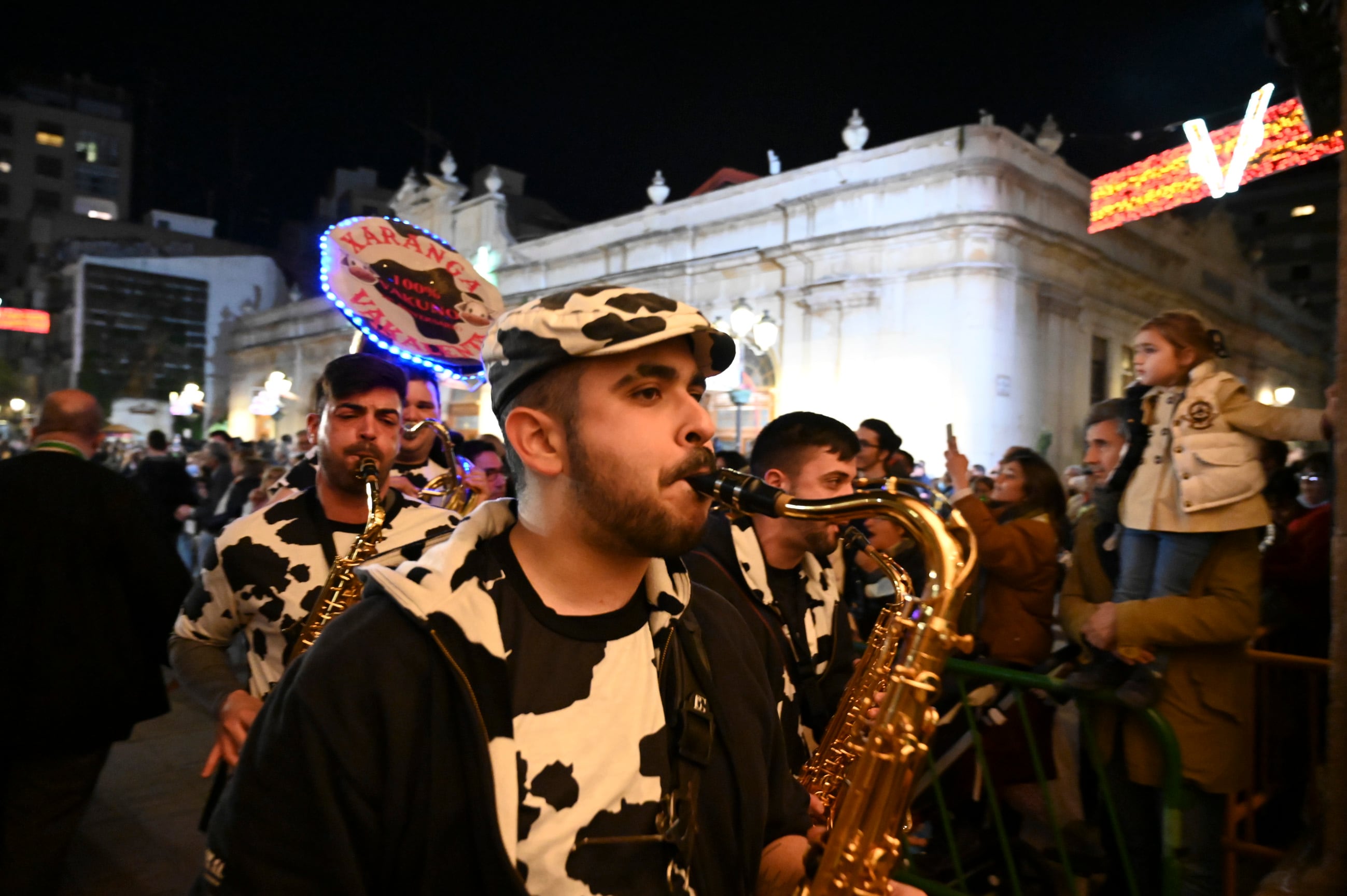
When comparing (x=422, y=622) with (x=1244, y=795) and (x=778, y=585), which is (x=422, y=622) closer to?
(x=778, y=585)

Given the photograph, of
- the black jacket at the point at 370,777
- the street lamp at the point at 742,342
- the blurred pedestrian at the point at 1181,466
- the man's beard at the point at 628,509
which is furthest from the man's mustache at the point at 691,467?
the street lamp at the point at 742,342

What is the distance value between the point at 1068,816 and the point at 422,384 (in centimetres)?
507

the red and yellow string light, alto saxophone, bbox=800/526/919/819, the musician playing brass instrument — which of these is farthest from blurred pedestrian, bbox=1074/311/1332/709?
the red and yellow string light

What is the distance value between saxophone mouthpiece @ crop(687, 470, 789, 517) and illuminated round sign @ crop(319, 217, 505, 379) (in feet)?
11.0

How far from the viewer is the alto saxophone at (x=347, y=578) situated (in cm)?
251

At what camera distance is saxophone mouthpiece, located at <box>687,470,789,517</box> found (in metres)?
1.50

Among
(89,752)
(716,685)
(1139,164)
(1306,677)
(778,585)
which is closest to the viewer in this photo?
(716,685)

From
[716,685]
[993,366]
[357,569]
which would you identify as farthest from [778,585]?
[993,366]

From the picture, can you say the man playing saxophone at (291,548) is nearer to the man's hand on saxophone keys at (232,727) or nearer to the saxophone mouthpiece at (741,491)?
the man's hand on saxophone keys at (232,727)

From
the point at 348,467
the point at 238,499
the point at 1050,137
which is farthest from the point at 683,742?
the point at 1050,137

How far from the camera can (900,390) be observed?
20.5 meters

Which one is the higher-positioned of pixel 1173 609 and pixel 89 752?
pixel 1173 609

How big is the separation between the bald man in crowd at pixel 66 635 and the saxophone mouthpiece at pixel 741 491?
3.21 m

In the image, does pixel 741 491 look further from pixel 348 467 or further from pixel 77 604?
pixel 77 604
